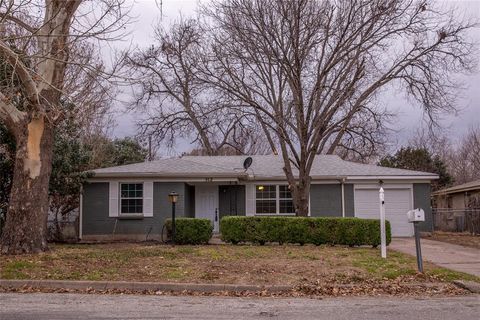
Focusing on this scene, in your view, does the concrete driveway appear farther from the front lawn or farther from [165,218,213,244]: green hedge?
[165,218,213,244]: green hedge

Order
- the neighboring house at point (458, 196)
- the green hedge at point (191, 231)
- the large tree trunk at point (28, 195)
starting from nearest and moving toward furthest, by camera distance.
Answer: the large tree trunk at point (28, 195) < the green hedge at point (191, 231) < the neighboring house at point (458, 196)

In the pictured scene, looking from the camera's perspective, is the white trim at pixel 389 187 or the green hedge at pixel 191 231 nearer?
the green hedge at pixel 191 231

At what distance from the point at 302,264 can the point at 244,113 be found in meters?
11.8

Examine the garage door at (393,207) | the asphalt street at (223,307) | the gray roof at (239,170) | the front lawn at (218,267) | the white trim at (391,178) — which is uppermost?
the gray roof at (239,170)

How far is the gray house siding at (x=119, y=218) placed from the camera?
874 inches

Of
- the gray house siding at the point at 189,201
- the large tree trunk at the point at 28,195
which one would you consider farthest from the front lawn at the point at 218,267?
the gray house siding at the point at 189,201

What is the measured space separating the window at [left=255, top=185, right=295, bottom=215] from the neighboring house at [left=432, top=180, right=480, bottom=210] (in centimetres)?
1093

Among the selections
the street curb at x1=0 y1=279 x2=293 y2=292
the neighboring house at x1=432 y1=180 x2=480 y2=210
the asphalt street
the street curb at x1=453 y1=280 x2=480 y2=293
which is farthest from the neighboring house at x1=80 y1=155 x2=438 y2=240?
the asphalt street

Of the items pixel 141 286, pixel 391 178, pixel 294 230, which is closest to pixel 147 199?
pixel 294 230

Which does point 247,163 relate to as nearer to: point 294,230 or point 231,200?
point 231,200

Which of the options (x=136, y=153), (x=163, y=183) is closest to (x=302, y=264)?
(x=163, y=183)

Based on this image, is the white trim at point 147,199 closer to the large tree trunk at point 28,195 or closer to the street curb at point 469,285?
the large tree trunk at point 28,195

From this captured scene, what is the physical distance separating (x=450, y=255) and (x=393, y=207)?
8.55 m

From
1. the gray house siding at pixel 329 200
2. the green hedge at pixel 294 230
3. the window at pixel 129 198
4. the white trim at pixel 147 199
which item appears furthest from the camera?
the gray house siding at pixel 329 200
